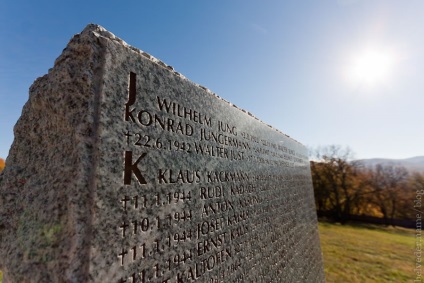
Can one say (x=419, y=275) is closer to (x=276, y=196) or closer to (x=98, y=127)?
(x=276, y=196)

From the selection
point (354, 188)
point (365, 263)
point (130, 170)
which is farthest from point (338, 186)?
point (130, 170)

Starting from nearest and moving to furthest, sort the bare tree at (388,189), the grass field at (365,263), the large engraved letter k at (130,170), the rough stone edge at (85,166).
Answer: the rough stone edge at (85,166), the large engraved letter k at (130,170), the grass field at (365,263), the bare tree at (388,189)

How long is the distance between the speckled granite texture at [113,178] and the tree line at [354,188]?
83.0 ft

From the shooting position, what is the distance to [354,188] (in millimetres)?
24234

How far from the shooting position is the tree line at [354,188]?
22.6 metres

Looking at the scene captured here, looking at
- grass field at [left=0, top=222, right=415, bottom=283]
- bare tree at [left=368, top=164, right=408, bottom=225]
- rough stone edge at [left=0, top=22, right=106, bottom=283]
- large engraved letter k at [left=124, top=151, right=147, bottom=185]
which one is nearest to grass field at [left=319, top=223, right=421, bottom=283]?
grass field at [left=0, top=222, right=415, bottom=283]

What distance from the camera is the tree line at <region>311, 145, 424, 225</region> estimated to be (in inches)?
891

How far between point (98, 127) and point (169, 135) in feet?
1.75

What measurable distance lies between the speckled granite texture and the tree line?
25310mm

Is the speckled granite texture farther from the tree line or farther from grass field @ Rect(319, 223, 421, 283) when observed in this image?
the tree line

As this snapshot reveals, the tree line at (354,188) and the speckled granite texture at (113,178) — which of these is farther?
the tree line at (354,188)

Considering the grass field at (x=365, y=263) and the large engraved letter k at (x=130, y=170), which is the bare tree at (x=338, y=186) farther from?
the large engraved letter k at (x=130, y=170)

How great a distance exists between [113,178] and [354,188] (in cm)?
2849

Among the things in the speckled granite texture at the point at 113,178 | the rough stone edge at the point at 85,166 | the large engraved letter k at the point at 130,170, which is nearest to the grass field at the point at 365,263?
the speckled granite texture at the point at 113,178
